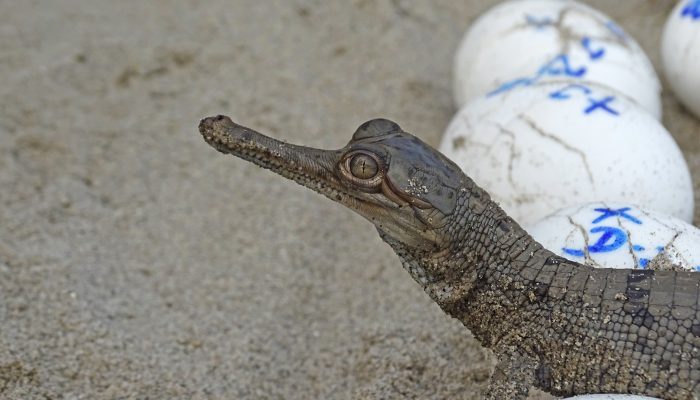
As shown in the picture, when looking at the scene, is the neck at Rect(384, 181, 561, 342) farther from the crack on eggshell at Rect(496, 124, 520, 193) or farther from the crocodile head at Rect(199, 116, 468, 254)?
the crack on eggshell at Rect(496, 124, 520, 193)

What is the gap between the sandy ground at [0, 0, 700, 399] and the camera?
3.12m

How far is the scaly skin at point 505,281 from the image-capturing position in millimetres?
2455

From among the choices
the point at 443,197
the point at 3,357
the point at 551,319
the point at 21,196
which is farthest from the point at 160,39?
the point at 551,319

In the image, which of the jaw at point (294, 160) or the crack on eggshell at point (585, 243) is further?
the crack on eggshell at point (585, 243)

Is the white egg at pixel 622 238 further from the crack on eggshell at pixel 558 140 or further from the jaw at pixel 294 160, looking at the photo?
the jaw at pixel 294 160

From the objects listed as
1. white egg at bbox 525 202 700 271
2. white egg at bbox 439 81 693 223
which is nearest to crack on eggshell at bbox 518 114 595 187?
white egg at bbox 439 81 693 223

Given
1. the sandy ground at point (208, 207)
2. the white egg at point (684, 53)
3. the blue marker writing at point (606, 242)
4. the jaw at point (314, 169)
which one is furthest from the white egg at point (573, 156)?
the white egg at point (684, 53)

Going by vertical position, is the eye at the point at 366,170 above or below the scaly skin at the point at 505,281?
above

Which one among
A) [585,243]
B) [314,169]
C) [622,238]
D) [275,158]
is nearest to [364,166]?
[314,169]

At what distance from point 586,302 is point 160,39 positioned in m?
3.52

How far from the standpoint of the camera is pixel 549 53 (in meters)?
4.04

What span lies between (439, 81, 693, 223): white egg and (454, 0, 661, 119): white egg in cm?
40

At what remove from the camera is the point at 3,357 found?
290 centimetres

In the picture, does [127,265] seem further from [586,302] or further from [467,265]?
[586,302]
